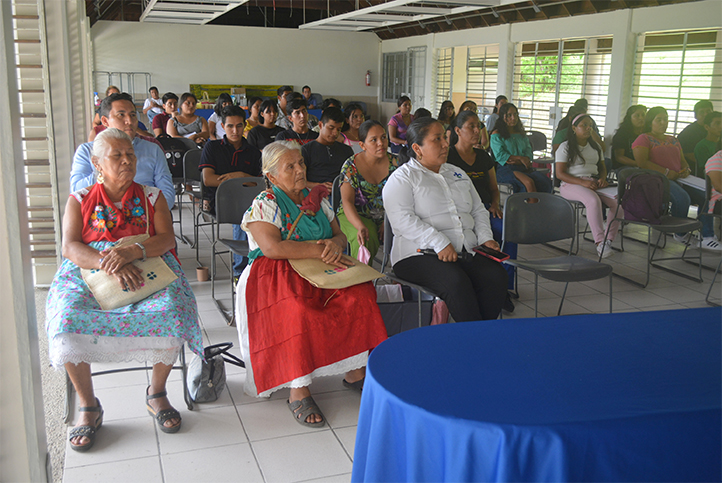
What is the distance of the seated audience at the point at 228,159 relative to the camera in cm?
512

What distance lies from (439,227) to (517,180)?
2744 millimetres

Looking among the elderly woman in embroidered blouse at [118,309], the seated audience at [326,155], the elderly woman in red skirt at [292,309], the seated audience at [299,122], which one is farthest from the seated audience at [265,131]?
the elderly woman in embroidered blouse at [118,309]

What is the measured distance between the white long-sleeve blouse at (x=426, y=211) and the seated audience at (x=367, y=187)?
642 millimetres

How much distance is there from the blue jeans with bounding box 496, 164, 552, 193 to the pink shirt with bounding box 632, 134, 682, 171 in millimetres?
1463

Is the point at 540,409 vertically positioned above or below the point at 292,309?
above

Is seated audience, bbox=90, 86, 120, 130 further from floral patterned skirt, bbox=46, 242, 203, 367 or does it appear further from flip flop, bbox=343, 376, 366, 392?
flip flop, bbox=343, 376, 366, 392

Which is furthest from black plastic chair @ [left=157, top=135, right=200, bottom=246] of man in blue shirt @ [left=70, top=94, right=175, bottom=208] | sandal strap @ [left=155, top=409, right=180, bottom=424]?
sandal strap @ [left=155, top=409, right=180, bottom=424]

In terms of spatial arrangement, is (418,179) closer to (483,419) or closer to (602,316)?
(602,316)

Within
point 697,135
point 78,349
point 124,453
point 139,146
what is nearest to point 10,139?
point 78,349

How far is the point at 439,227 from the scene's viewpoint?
3545mm

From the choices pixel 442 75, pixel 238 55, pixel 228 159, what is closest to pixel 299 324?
pixel 228 159

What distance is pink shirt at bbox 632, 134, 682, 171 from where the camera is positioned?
6.63 metres

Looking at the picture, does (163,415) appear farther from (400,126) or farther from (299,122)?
(400,126)

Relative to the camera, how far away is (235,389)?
318 centimetres
